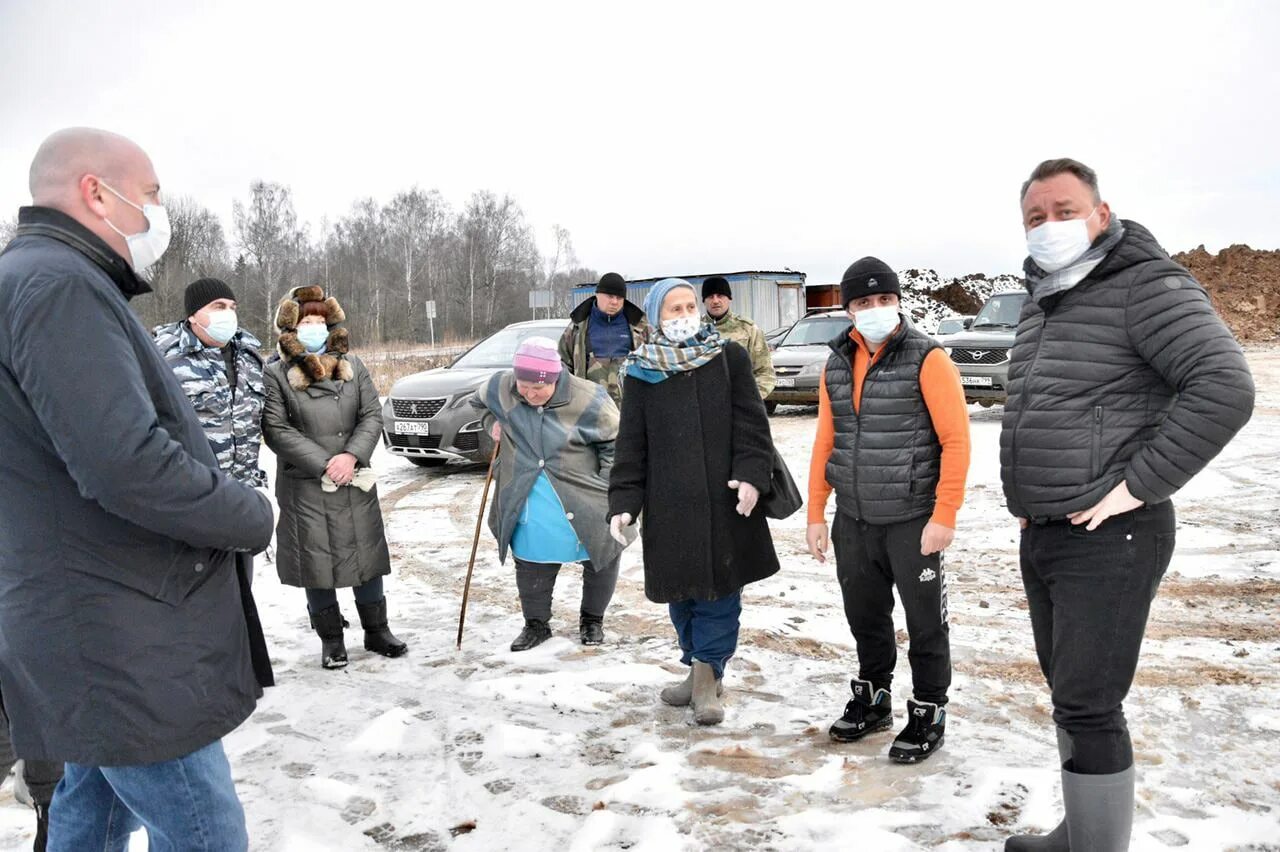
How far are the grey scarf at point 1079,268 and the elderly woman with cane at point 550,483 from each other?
2.63 m

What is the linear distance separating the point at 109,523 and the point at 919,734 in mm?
2785

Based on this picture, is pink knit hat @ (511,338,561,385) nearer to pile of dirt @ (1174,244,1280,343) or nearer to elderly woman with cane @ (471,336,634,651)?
elderly woman with cane @ (471,336,634,651)

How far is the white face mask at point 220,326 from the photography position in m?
4.04

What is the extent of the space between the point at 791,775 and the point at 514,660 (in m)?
1.83

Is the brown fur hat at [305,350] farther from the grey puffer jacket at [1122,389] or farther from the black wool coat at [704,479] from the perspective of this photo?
the grey puffer jacket at [1122,389]

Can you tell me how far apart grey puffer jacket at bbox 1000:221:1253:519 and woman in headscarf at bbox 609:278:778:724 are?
52.0 inches

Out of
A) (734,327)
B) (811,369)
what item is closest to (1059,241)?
(734,327)

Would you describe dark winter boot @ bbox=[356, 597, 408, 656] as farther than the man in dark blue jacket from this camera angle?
Yes

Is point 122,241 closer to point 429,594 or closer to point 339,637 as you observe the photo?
point 339,637

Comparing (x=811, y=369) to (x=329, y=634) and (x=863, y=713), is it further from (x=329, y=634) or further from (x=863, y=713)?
(x=863, y=713)

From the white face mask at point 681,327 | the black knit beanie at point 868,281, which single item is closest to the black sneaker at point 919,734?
the black knit beanie at point 868,281

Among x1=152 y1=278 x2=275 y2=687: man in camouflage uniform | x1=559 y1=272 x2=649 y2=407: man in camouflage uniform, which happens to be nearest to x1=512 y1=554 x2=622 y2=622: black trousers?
x1=152 y1=278 x2=275 y2=687: man in camouflage uniform

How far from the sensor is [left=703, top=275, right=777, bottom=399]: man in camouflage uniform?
24.8 ft

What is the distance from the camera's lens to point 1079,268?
246cm
